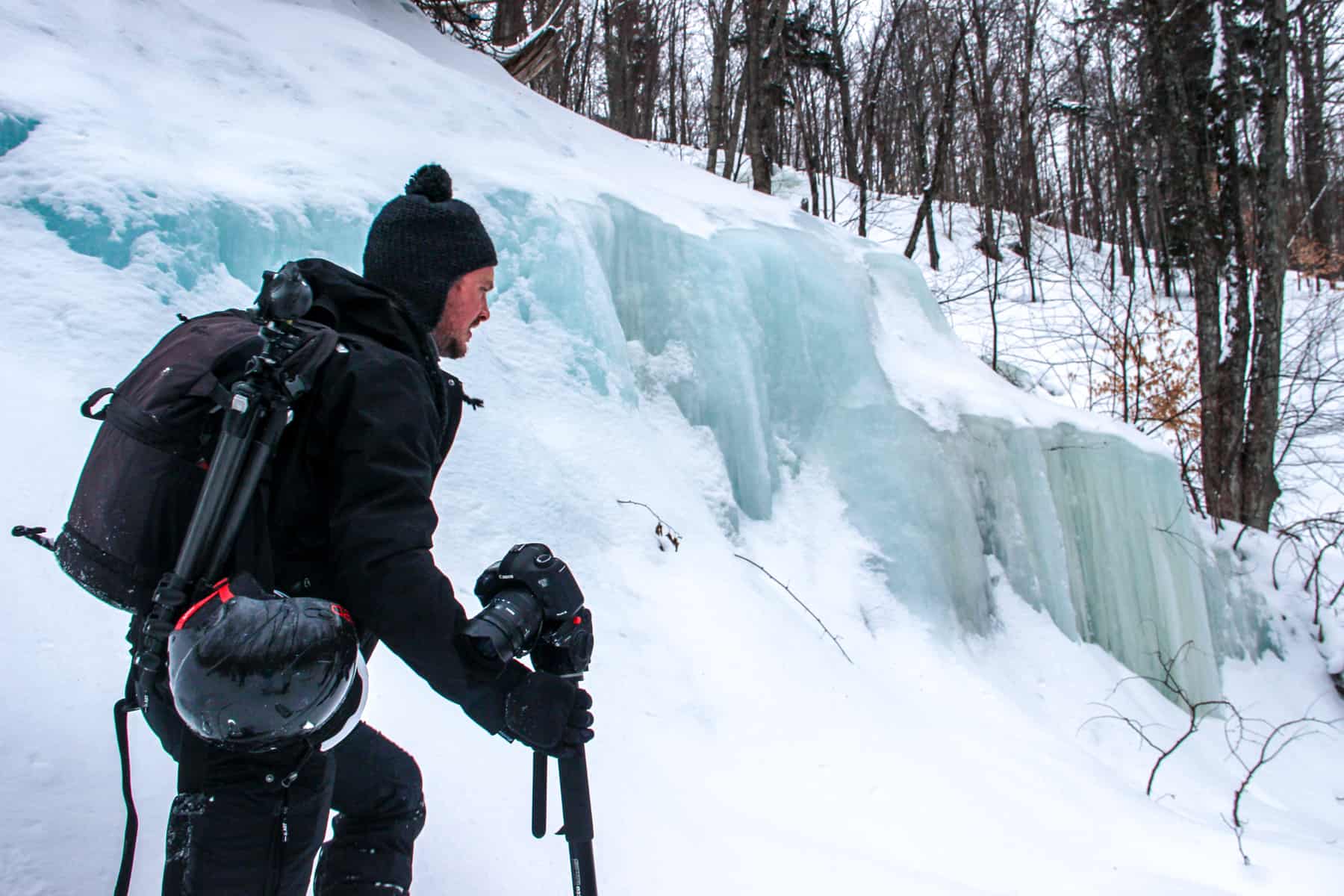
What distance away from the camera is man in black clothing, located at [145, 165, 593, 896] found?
1117 mm

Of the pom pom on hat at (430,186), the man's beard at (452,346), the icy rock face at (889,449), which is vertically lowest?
the icy rock face at (889,449)

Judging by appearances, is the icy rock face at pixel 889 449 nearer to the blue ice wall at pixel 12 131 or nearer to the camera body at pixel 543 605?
the blue ice wall at pixel 12 131

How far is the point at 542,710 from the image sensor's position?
4.05 ft

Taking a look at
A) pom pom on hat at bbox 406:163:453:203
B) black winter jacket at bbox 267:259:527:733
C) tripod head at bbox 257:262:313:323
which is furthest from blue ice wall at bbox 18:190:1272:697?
black winter jacket at bbox 267:259:527:733

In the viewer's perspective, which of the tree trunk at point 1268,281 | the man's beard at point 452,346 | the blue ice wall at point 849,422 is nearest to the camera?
the man's beard at point 452,346

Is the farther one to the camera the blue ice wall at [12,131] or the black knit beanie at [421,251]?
the blue ice wall at [12,131]

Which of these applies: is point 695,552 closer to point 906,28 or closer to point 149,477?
point 149,477

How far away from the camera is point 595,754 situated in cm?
248

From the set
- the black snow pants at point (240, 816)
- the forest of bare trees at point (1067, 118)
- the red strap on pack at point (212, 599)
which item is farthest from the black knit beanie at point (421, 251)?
the forest of bare trees at point (1067, 118)

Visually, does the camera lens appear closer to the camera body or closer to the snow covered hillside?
the camera body

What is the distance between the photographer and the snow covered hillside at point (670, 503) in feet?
7.14

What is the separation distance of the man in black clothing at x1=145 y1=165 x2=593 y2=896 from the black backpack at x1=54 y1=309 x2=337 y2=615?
0.07m

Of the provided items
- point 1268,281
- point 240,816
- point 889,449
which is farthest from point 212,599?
point 1268,281

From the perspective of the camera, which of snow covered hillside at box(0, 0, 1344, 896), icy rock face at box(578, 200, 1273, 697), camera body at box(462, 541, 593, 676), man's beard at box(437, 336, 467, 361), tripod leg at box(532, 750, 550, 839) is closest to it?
camera body at box(462, 541, 593, 676)
